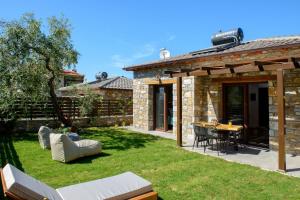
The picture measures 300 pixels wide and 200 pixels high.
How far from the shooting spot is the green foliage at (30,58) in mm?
13375

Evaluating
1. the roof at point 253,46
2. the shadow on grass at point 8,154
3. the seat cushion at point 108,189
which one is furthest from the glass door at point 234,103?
the shadow on grass at point 8,154

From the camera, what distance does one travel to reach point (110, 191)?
190 inches

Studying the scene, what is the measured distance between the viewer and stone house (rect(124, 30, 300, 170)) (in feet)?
29.4

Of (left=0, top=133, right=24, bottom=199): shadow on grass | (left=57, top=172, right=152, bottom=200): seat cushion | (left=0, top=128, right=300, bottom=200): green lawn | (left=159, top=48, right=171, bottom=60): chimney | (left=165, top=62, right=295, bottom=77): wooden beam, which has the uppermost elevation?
(left=159, top=48, right=171, bottom=60): chimney

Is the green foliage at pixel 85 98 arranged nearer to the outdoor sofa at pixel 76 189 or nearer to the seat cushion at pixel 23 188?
the outdoor sofa at pixel 76 189

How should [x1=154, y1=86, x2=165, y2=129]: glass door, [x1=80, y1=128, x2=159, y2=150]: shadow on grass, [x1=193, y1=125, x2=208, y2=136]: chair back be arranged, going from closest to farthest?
1. [x1=193, y1=125, x2=208, y2=136]: chair back
2. [x1=80, y1=128, x2=159, y2=150]: shadow on grass
3. [x1=154, y1=86, x2=165, y2=129]: glass door

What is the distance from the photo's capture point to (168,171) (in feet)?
25.1

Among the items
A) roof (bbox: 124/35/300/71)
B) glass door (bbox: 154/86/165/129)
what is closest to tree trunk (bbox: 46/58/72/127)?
roof (bbox: 124/35/300/71)

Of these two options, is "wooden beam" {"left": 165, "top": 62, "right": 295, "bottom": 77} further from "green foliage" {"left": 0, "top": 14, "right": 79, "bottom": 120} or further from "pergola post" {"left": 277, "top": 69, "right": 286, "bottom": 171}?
"green foliage" {"left": 0, "top": 14, "right": 79, "bottom": 120}

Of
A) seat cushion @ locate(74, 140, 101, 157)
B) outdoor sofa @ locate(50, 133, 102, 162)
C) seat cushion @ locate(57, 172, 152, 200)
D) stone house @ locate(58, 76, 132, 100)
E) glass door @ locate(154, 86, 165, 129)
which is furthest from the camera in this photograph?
stone house @ locate(58, 76, 132, 100)

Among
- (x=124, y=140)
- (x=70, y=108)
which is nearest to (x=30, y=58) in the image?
(x=70, y=108)

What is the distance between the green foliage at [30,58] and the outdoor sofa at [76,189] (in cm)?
1008

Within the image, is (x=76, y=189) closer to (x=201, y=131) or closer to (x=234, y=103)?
(x=201, y=131)

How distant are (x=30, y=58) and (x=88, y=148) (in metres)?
7.32
